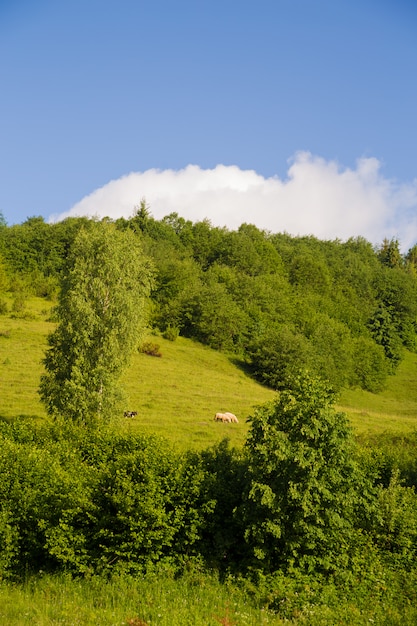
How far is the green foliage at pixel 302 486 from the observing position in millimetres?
20828

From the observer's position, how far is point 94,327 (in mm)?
35938

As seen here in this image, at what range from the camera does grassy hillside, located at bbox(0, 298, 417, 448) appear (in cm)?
4497

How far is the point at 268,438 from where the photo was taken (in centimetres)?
2186

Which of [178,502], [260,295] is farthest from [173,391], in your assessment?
[260,295]

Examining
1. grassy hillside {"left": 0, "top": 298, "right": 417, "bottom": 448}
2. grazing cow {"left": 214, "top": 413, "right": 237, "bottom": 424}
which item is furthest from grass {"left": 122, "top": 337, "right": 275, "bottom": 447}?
grazing cow {"left": 214, "top": 413, "right": 237, "bottom": 424}

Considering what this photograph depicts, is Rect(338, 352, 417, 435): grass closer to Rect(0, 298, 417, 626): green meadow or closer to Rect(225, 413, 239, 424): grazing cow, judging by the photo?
Rect(0, 298, 417, 626): green meadow

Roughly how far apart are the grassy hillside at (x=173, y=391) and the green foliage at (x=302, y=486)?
6.83 metres

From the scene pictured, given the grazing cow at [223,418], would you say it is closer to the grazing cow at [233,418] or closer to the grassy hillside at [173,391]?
the grazing cow at [233,418]

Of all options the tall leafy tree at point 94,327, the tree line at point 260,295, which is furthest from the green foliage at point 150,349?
the tall leafy tree at point 94,327

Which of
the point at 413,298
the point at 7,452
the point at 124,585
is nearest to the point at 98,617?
the point at 124,585

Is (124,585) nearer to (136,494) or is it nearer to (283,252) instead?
(136,494)

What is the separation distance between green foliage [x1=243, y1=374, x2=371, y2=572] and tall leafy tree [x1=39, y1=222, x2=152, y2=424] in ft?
50.8

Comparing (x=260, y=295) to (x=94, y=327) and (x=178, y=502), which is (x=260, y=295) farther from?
(x=178, y=502)

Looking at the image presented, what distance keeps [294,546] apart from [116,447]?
11.1 meters
